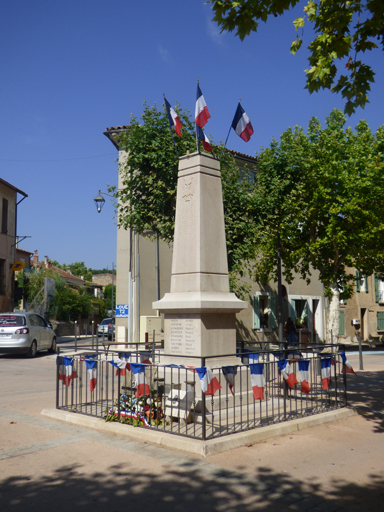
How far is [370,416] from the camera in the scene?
8234 millimetres

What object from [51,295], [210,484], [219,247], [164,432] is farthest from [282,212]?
[51,295]

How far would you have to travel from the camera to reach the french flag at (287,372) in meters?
7.29

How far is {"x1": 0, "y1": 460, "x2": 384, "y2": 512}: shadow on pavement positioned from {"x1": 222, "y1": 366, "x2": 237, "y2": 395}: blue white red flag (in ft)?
4.73

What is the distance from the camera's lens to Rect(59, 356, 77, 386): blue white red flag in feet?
25.9

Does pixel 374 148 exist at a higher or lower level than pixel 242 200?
higher

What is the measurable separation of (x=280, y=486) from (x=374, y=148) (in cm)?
2235

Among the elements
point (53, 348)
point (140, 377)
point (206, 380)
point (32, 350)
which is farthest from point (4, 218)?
point (206, 380)

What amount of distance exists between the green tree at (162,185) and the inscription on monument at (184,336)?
10180 mm

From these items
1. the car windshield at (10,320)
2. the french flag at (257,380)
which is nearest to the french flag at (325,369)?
the french flag at (257,380)

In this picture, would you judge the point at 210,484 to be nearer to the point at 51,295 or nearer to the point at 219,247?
the point at 219,247

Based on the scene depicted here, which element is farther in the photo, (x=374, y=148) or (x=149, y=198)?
(x=374, y=148)

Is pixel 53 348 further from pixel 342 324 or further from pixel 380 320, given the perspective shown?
pixel 380 320

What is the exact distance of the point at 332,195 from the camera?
23.0 meters

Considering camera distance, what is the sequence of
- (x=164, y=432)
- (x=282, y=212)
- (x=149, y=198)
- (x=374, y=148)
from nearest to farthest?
(x=164, y=432) → (x=149, y=198) → (x=282, y=212) → (x=374, y=148)
